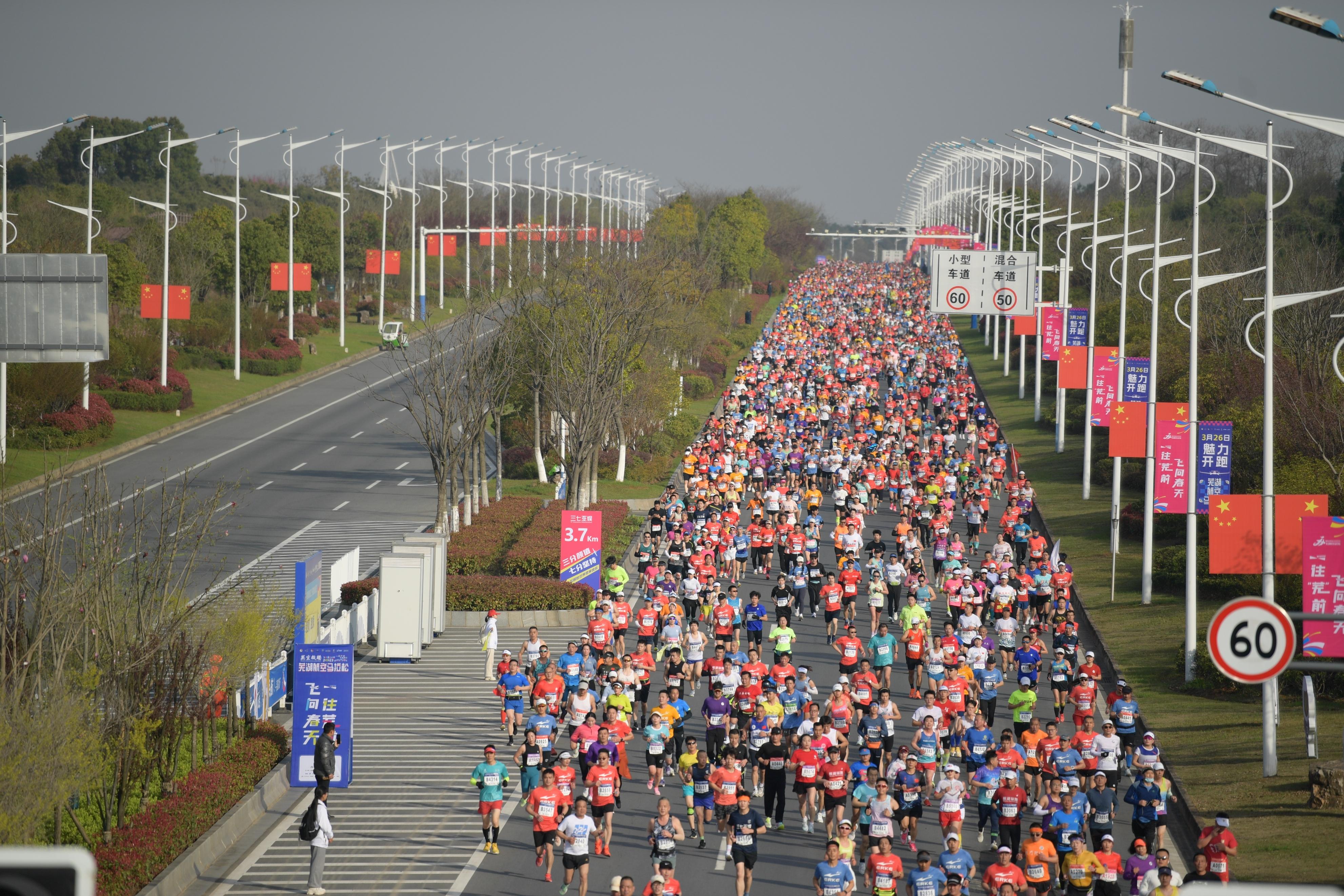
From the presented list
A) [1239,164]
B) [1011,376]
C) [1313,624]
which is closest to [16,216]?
[1011,376]

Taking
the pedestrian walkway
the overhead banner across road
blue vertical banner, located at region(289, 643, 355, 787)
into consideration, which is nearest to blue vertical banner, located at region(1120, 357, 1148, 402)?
the pedestrian walkway

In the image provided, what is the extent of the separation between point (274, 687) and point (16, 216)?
5921cm

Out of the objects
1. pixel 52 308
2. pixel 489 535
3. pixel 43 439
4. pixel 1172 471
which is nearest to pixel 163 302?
pixel 43 439

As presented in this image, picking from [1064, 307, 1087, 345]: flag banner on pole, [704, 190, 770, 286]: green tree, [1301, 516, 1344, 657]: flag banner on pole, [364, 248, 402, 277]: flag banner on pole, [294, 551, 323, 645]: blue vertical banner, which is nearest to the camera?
[1301, 516, 1344, 657]: flag banner on pole

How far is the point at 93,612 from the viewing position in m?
18.3

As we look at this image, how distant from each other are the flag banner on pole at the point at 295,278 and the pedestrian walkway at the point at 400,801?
149 feet

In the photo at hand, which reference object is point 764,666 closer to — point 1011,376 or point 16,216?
point 1011,376

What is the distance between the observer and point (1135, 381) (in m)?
30.9

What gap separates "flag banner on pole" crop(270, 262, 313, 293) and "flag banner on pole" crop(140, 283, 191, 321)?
981 cm

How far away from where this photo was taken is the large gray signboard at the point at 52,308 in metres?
20.5

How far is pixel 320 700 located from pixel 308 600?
4.31 metres

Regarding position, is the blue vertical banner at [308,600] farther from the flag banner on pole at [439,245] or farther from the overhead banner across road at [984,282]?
the flag banner on pole at [439,245]

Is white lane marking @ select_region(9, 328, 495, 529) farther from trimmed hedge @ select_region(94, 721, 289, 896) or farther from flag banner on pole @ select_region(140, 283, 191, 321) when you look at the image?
flag banner on pole @ select_region(140, 283, 191, 321)

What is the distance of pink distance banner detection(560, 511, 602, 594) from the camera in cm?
3058
